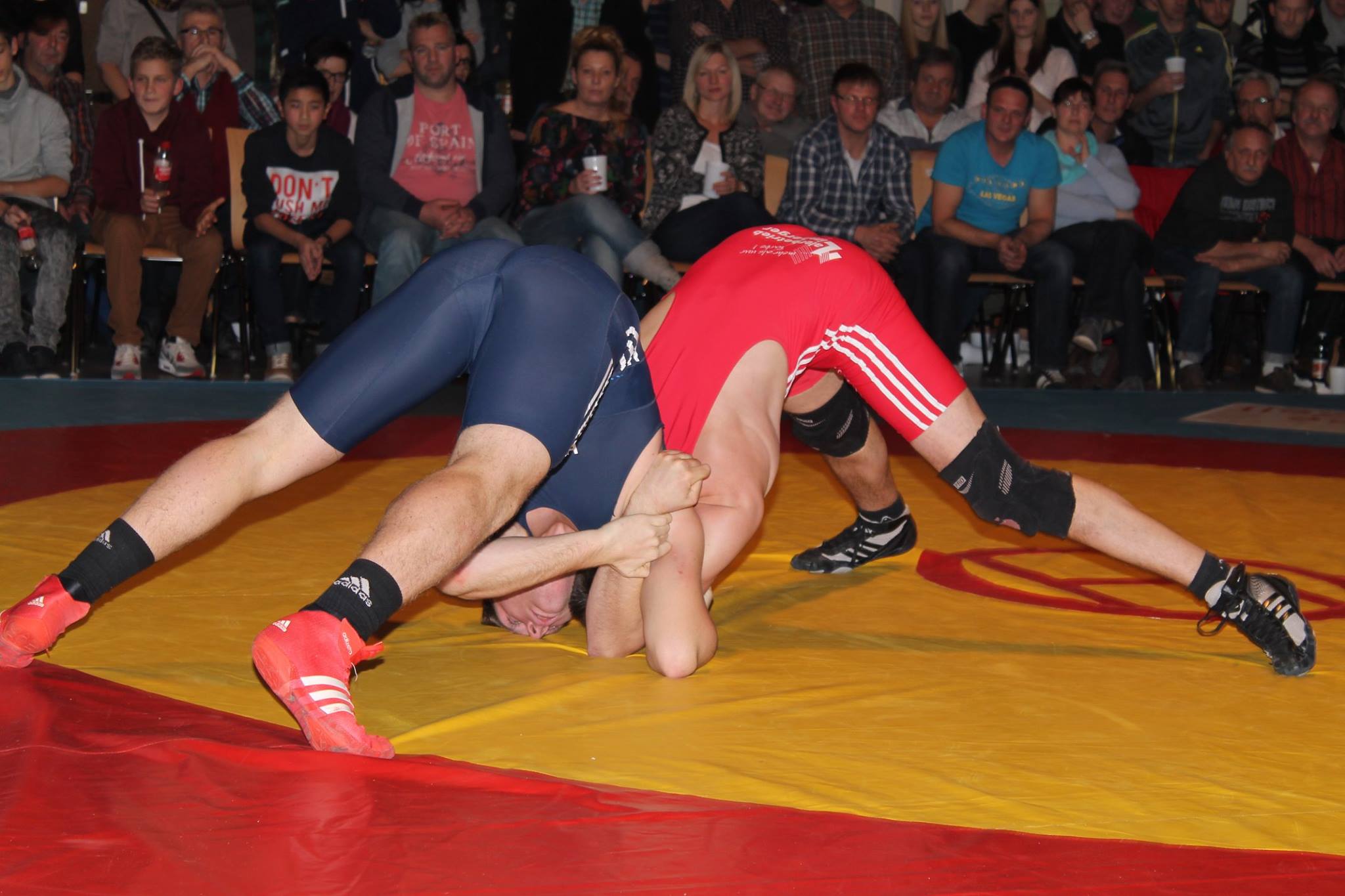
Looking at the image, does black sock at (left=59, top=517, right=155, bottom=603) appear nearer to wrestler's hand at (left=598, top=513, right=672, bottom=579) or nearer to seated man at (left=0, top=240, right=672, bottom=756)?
seated man at (left=0, top=240, right=672, bottom=756)

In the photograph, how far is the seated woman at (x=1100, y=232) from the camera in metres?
7.61

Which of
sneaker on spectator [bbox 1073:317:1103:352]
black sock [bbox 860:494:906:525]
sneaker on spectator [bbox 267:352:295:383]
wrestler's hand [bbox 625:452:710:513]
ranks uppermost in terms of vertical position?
wrestler's hand [bbox 625:452:710:513]

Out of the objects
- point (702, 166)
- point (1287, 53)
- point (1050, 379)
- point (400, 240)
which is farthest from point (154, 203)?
point (1287, 53)

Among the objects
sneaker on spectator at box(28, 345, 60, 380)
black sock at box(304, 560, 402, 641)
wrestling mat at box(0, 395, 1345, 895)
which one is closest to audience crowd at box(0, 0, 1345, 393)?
sneaker on spectator at box(28, 345, 60, 380)

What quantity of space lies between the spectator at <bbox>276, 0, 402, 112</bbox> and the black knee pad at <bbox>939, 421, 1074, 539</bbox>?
5.85 meters

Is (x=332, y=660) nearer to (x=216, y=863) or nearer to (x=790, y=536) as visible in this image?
(x=216, y=863)

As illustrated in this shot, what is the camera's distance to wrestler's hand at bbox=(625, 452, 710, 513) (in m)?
2.59

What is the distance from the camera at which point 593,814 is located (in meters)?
1.97

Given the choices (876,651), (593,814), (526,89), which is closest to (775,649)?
(876,651)

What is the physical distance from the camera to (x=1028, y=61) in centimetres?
858

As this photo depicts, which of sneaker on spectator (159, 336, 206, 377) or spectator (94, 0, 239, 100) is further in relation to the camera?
spectator (94, 0, 239, 100)

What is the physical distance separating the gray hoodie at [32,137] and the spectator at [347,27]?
130 cm

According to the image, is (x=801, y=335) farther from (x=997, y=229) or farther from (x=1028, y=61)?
(x=1028, y=61)

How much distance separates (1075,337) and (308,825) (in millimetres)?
6344
